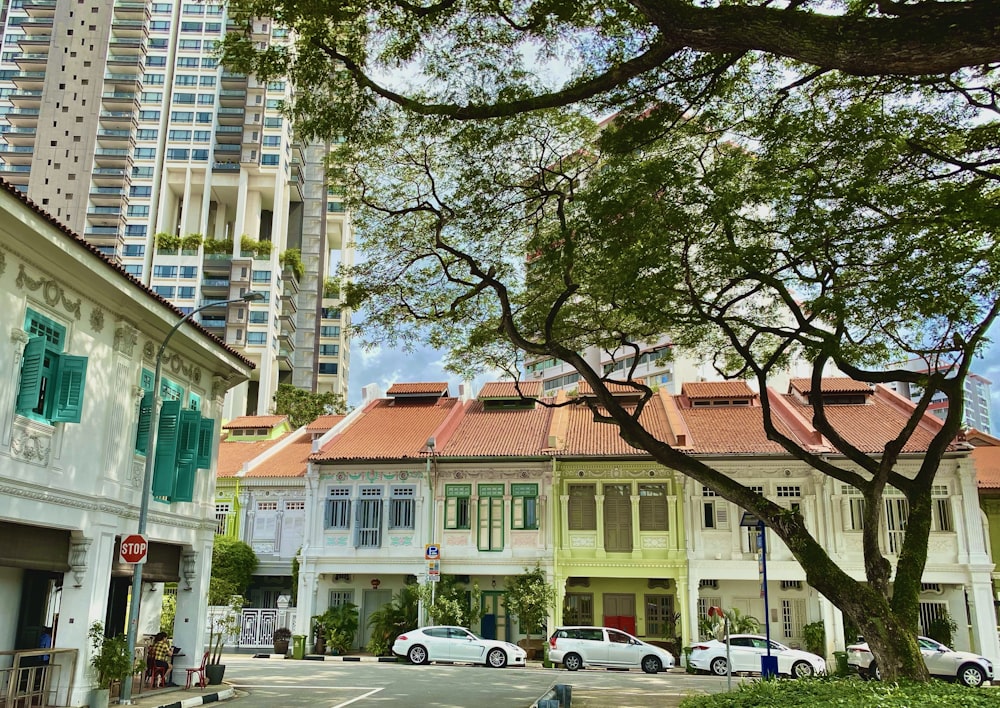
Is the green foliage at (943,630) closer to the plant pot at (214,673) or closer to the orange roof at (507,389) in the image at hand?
the orange roof at (507,389)

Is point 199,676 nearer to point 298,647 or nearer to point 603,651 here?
point 298,647

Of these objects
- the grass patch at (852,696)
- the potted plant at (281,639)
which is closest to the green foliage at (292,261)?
the potted plant at (281,639)

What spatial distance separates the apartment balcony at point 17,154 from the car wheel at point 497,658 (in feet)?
231

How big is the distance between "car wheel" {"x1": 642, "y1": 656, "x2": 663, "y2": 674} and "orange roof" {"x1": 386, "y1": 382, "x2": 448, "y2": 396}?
1544cm

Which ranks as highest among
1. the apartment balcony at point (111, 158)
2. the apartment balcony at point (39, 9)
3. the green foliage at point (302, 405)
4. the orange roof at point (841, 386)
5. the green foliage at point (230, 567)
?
the apartment balcony at point (39, 9)

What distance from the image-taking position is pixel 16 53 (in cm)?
7856

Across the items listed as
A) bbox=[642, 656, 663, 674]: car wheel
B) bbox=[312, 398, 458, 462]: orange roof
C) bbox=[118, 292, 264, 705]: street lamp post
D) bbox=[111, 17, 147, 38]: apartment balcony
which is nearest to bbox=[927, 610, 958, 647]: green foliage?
bbox=[642, 656, 663, 674]: car wheel

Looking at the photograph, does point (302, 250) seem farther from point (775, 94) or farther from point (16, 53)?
point (775, 94)

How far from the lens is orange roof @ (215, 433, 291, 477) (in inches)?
1382

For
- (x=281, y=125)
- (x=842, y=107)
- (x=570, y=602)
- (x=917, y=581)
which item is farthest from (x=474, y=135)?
(x=281, y=125)

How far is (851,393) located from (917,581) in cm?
2034

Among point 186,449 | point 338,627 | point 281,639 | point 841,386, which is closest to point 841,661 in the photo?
point 841,386

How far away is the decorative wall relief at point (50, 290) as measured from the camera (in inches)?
492

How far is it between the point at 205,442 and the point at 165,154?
6429 centimetres
